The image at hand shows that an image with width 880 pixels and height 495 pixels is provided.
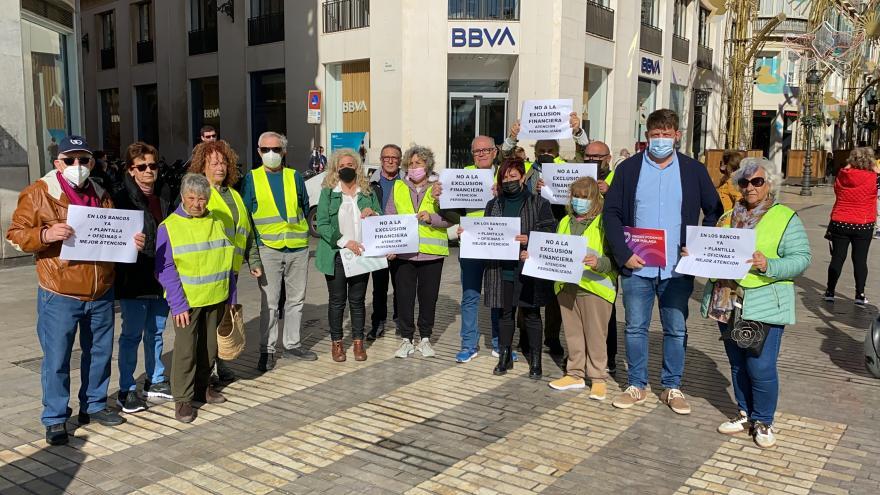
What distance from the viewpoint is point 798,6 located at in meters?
42.8

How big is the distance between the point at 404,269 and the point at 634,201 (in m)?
2.36

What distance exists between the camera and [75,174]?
4867 millimetres

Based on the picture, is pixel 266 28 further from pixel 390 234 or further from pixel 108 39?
pixel 390 234

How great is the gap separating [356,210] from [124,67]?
3062cm

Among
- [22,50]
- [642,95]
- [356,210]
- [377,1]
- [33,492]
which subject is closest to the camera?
[33,492]

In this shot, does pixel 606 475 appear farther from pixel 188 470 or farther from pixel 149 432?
pixel 149 432

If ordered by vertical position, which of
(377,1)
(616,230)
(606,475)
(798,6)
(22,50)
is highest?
(798,6)

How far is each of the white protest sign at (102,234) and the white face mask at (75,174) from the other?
23 cm

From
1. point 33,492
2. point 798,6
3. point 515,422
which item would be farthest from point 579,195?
point 798,6

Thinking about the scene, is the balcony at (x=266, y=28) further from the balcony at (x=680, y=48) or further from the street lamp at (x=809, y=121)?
the street lamp at (x=809, y=121)

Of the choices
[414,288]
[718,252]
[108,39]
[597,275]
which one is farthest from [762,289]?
[108,39]

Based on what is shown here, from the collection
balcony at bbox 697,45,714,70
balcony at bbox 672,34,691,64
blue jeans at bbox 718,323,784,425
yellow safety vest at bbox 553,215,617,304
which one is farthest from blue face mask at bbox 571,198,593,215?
balcony at bbox 697,45,714,70

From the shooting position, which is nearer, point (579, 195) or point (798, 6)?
point (579, 195)

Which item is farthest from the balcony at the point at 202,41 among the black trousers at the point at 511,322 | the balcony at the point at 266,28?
the black trousers at the point at 511,322
